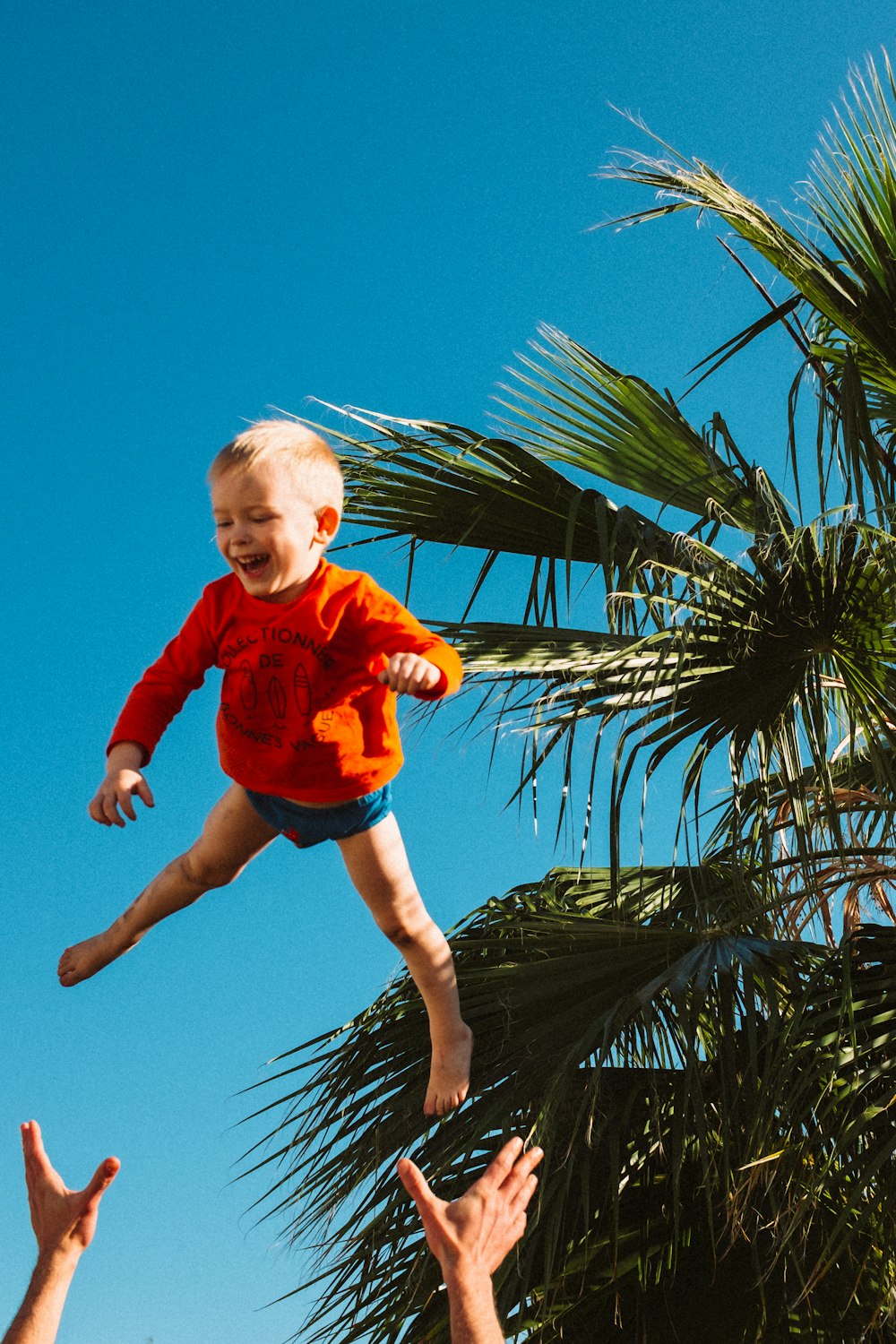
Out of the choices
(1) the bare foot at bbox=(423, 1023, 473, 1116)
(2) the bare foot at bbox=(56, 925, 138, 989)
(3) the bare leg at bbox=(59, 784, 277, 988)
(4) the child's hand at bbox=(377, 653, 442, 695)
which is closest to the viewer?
(4) the child's hand at bbox=(377, 653, 442, 695)

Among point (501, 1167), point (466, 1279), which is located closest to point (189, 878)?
point (501, 1167)

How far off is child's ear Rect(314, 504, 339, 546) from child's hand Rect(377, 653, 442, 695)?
1.13 ft

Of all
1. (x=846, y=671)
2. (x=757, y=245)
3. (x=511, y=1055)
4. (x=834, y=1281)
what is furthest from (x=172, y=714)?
(x=757, y=245)

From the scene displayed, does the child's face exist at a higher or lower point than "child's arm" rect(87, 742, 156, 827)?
higher

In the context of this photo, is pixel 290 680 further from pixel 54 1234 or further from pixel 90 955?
pixel 54 1234

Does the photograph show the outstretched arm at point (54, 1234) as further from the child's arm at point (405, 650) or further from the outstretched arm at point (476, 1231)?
the child's arm at point (405, 650)

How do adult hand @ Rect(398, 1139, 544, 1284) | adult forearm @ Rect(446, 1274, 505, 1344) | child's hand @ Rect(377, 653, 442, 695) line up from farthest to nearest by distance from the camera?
child's hand @ Rect(377, 653, 442, 695), adult hand @ Rect(398, 1139, 544, 1284), adult forearm @ Rect(446, 1274, 505, 1344)

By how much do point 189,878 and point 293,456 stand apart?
89 cm

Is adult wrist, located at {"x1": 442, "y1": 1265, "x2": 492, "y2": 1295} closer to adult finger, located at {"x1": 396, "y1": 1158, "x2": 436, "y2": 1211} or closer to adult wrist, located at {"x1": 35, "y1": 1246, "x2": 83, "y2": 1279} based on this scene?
adult finger, located at {"x1": 396, "y1": 1158, "x2": 436, "y2": 1211}

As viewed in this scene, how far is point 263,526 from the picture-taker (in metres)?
2.56

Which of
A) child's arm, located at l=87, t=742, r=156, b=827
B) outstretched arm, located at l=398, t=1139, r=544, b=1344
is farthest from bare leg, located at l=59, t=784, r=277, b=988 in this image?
outstretched arm, located at l=398, t=1139, r=544, b=1344

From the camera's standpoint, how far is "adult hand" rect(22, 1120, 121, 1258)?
238 cm

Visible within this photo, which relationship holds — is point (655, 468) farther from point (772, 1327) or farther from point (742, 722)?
point (772, 1327)

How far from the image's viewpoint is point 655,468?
5355 millimetres
